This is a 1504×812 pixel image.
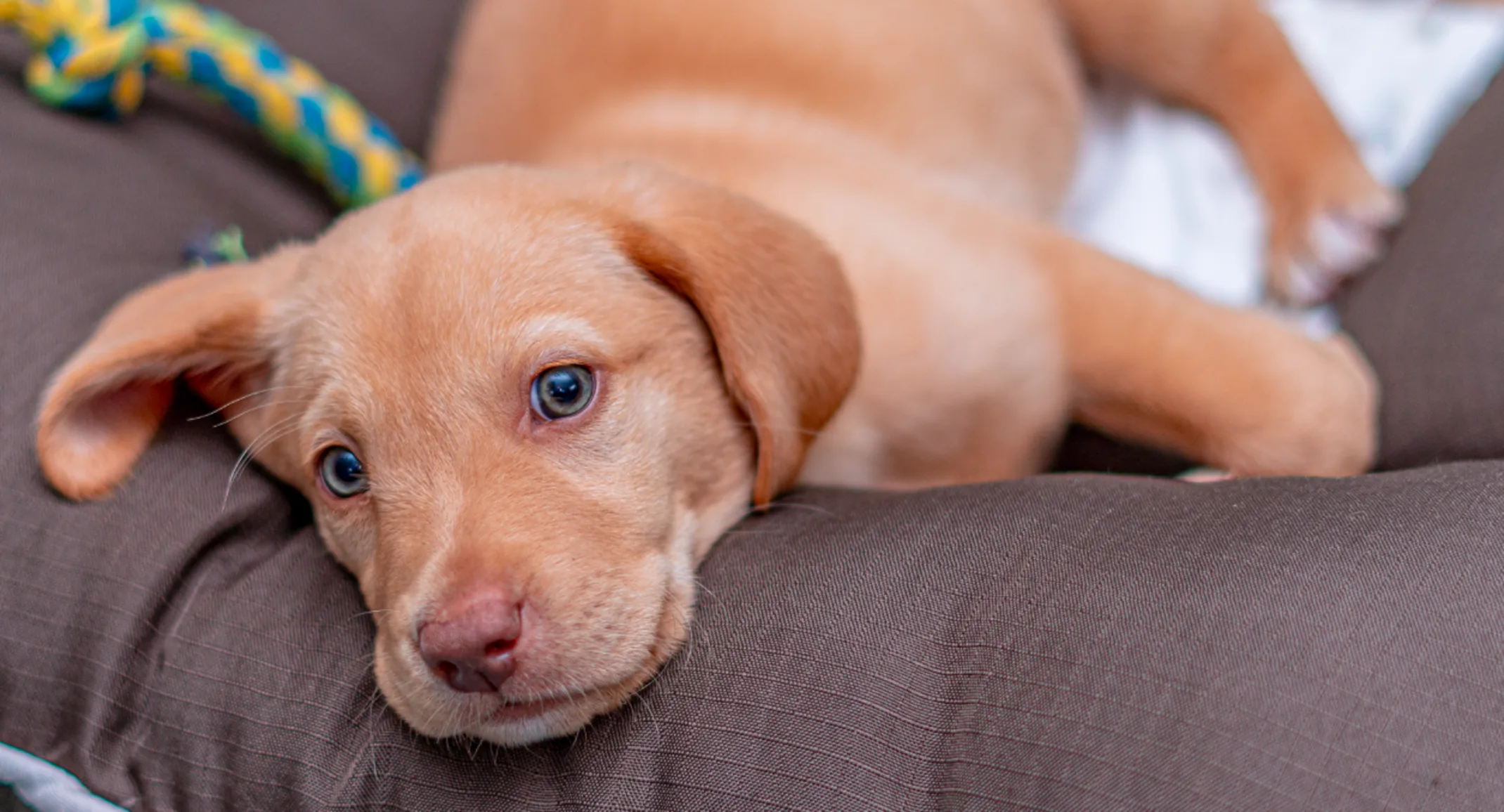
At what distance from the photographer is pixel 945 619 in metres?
1.42

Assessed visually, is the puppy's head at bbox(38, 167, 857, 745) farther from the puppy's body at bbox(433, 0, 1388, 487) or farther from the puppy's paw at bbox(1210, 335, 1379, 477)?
the puppy's paw at bbox(1210, 335, 1379, 477)

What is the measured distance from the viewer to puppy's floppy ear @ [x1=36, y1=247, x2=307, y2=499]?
1.67 m

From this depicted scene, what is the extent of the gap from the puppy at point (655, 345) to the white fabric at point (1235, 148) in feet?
0.62

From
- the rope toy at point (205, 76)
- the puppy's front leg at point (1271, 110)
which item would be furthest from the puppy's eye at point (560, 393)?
the puppy's front leg at point (1271, 110)

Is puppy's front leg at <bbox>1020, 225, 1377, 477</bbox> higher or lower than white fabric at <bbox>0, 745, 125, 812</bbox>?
higher

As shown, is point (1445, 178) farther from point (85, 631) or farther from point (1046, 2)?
point (85, 631)

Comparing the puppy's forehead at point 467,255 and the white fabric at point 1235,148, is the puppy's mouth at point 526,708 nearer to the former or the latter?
the puppy's forehead at point 467,255

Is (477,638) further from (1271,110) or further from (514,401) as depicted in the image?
(1271,110)

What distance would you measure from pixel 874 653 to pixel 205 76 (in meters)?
1.95

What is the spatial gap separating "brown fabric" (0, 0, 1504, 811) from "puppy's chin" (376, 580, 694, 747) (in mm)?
37

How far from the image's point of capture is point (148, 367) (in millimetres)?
1707

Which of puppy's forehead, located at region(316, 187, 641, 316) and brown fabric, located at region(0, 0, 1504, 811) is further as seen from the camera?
puppy's forehead, located at region(316, 187, 641, 316)

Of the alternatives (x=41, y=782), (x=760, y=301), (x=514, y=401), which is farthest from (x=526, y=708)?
(x=41, y=782)

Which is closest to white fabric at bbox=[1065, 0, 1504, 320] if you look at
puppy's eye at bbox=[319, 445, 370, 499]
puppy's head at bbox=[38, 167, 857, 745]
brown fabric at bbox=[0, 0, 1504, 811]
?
brown fabric at bbox=[0, 0, 1504, 811]
